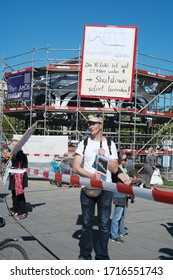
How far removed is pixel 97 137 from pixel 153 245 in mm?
2599

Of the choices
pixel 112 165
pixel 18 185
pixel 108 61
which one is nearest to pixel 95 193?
pixel 112 165

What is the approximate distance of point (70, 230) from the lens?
7797 millimetres

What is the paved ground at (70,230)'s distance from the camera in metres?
6.18

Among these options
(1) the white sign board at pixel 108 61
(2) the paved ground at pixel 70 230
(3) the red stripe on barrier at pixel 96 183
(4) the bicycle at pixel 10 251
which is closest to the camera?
(4) the bicycle at pixel 10 251

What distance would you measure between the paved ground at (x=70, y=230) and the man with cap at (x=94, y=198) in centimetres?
83

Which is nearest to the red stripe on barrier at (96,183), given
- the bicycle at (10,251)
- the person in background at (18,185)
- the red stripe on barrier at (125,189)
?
the red stripe on barrier at (125,189)

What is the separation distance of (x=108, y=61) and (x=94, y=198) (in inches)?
309

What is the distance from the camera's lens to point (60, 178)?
641 cm

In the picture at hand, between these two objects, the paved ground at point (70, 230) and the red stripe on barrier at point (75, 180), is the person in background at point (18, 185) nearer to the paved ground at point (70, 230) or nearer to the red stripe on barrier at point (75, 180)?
the paved ground at point (70, 230)

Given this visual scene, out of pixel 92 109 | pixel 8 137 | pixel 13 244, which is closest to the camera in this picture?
pixel 13 244

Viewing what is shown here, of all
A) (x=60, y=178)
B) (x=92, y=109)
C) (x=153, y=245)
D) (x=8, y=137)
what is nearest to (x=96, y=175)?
(x=60, y=178)

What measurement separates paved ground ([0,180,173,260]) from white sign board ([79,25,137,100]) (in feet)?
10.4

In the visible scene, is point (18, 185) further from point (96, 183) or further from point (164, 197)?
point (164, 197)
